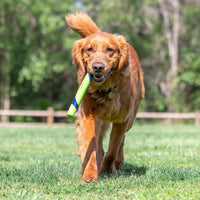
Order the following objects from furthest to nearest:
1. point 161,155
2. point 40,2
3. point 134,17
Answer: point 134,17 → point 40,2 → point 161,155

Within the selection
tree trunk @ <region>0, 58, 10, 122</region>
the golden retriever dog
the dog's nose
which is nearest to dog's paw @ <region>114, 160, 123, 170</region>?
the golden retriever dog

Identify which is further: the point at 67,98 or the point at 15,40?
the point at 67,98

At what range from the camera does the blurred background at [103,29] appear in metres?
23.8

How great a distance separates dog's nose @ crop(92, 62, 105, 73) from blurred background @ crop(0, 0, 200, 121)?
19582 millimetres

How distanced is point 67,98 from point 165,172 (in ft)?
74.6

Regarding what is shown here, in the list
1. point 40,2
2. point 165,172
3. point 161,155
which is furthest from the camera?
point 40,2

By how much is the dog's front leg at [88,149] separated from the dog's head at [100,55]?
54cm

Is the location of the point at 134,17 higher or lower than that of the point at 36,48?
higher

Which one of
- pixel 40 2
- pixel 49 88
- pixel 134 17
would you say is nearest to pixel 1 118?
pixel 49 88

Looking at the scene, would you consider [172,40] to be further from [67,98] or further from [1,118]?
[1,118]

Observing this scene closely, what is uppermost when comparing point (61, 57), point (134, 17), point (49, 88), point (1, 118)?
point (134, 17)

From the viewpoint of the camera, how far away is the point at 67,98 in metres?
26.8

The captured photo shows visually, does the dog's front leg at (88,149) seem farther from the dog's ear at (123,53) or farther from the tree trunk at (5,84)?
the tree trunk at (5,84)

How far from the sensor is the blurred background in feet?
78.1
